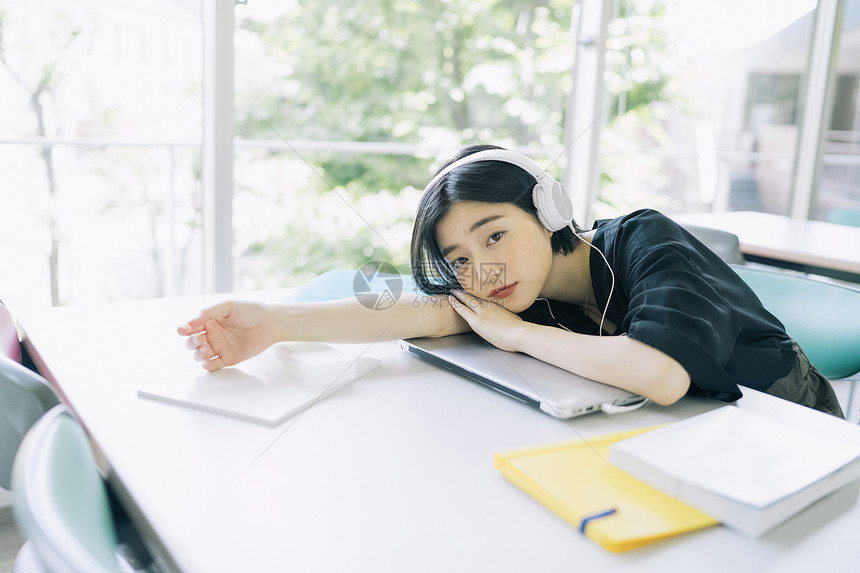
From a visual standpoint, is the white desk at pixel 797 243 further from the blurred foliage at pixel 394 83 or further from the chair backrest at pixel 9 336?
the blurred foliage at pixel 394 83

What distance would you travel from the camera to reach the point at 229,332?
958 mm

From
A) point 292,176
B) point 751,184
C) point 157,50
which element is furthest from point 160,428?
point 751,184

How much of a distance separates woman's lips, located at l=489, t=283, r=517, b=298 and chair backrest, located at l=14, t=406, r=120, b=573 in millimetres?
659

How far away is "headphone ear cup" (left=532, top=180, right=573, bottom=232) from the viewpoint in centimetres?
108

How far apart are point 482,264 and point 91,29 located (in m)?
3.08

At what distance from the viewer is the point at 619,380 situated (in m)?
0.83

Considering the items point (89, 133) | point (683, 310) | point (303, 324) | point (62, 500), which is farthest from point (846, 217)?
point (89, 133)

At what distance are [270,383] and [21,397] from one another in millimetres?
282

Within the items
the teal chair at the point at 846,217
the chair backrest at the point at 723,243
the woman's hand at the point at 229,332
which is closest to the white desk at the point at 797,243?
the chair backrest at the point at 723,243

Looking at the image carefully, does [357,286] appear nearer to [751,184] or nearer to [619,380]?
[619,380]

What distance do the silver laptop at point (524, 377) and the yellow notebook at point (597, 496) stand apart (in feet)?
0.31

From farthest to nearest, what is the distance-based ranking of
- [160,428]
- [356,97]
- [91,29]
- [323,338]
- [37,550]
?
[356,97], [91,29], [323,338], [160,428], [37,550]

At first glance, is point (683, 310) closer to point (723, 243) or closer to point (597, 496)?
point (597, 496)

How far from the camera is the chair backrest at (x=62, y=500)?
0.35m
